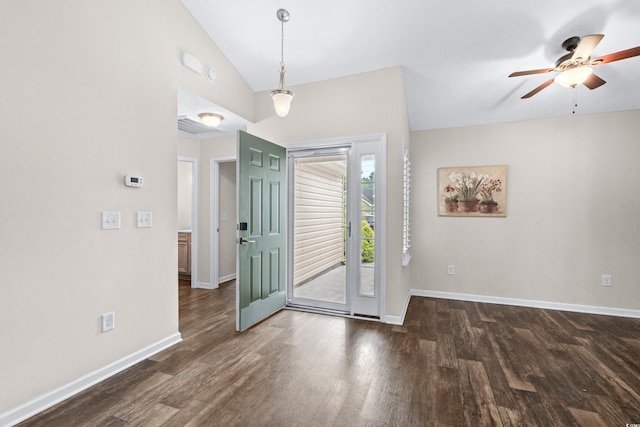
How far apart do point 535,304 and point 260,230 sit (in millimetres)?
3736

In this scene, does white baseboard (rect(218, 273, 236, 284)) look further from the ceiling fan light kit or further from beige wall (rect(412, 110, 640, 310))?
the ceiling fan light kit

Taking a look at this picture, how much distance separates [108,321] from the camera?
7.46 ft

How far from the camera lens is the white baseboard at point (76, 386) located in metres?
1.77

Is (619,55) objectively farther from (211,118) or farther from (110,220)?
(110,220)

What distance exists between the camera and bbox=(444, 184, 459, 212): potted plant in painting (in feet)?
14.4

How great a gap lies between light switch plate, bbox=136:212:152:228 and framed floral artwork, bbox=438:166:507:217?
3.75m

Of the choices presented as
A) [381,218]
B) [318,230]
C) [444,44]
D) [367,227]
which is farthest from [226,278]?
[444,44]

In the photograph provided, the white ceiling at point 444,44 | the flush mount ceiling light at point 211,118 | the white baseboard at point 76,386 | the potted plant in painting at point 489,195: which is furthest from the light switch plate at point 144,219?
the potted plant in painting at point 489,195

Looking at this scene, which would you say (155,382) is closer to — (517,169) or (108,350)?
(108,350)

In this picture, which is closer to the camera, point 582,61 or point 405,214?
point 582,61

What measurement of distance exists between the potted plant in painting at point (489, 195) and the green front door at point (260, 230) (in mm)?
2781

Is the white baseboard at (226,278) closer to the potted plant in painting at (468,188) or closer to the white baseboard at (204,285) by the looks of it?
the white baseboard at (204,285)

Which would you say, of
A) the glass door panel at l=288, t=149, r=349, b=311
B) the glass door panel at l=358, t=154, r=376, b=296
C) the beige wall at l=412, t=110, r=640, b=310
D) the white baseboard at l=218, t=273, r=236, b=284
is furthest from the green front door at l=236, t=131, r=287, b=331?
the beige wall at l=412, t=110, r=640, b=310

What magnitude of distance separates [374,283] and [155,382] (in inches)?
88.9
